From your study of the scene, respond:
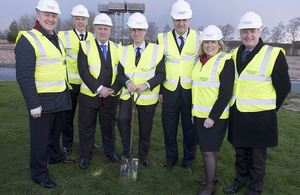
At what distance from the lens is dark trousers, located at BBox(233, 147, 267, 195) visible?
267 cm

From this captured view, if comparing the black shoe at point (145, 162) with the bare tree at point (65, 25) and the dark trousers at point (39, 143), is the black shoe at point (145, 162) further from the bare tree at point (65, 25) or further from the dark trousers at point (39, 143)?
the bare tree at point (65, 25)

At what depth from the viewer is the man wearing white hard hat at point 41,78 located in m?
2.58

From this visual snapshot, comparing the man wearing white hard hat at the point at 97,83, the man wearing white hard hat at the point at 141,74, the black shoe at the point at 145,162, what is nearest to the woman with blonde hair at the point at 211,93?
the man wearing white hard hat at the point at 141,74

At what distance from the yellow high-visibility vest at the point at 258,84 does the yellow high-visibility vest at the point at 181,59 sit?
806 mm

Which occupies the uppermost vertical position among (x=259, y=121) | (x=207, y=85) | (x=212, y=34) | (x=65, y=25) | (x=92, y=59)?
(x=65, y=25)

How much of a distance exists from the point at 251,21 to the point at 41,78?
2805 mm

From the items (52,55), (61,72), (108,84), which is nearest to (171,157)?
(108,84)

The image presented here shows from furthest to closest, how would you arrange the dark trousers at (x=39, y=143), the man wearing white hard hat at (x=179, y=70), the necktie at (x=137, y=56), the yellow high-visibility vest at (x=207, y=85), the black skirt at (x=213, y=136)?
the necktie at (x=137, y=56) → the man wearing white hard hat at (x=179, y=70) → the dark trousers at (x=39, y=143) → the black skirt at (x=213, y=136) → the yellow high-visibility vest at (x=207, y=85)

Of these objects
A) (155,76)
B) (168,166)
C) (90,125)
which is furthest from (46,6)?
(168,166)

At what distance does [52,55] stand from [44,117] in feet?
2.89

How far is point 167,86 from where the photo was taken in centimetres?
333

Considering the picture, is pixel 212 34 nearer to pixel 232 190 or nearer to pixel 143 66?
pixel 143 66

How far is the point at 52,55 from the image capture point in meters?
2.81

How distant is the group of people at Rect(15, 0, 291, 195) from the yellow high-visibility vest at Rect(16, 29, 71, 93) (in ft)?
0.04
